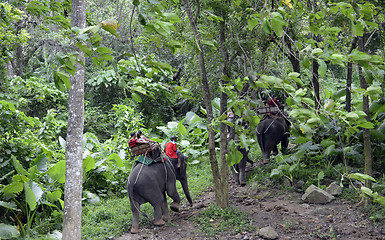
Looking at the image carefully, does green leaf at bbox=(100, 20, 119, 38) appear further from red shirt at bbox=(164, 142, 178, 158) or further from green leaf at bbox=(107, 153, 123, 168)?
green leaf at bbox=(107, 153, 123, 168)

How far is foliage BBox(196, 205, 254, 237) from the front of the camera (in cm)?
607

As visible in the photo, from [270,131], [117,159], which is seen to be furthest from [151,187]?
[270,131]

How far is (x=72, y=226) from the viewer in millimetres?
5254

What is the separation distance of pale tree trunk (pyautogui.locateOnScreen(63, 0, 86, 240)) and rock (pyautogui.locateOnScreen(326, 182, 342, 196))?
4.40 meters

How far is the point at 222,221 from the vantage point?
20.9ft

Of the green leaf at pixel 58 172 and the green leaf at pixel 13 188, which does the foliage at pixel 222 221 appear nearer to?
the green leaf at pixel 58 172

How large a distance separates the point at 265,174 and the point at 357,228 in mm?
2823

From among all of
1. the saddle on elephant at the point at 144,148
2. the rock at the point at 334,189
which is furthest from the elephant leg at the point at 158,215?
the rock at the point at 334,189

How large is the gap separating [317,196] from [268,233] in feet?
5.14

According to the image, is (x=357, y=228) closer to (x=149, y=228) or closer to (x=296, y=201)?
(x=296, y=201)

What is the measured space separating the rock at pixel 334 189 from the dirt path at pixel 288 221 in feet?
0.60

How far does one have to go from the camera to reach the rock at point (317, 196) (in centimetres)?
678

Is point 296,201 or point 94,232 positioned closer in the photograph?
point 94,232

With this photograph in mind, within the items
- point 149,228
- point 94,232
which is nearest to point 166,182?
point 149,228
